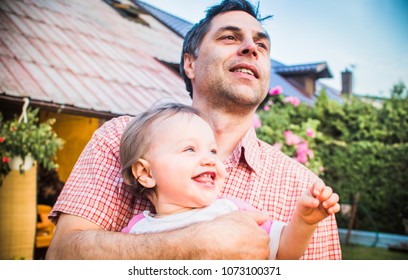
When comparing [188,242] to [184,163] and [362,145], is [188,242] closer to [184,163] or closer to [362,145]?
[184,163]

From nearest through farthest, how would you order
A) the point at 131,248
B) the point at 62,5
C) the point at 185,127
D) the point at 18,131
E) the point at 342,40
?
the point at 131,248 → the point at 185,127 → the point at 342,40 → the point at 18,131 → the point at 62,5

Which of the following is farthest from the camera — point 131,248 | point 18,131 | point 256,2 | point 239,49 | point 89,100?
point 89,100

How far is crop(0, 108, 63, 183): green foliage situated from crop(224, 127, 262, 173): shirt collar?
1.51m

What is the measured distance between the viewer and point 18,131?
219 centimetres

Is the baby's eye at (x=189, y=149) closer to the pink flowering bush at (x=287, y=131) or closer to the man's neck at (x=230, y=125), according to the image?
the man's neck at (x=230, y=125)

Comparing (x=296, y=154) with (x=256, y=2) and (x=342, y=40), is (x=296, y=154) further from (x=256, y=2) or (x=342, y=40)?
(x=256, y=2)

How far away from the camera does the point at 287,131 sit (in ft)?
11.7

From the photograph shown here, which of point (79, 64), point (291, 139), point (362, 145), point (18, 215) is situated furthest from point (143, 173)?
point (362, 145)

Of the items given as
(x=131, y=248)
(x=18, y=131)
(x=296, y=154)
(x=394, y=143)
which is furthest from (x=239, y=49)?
(x=394, y=143)

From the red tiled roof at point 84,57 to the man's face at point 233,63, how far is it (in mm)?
1333

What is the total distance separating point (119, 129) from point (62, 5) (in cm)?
253

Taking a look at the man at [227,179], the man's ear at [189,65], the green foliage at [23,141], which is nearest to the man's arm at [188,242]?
the man at [227,179]

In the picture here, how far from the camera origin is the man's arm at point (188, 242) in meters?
0.85

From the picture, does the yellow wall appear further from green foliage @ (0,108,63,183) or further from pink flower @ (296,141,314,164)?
pink flower @ (296,141,314,164)
